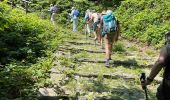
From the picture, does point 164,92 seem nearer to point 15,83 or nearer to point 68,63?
point 15,83

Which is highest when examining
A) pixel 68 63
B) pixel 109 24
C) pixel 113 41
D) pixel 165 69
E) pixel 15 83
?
pixel 109 24

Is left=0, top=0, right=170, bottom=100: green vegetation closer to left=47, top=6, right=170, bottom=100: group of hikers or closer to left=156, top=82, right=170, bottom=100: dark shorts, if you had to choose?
left=47, top=6, right=170, bottom=100: group of hikers

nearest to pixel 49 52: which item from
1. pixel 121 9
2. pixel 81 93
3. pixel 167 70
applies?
pixel 81 93

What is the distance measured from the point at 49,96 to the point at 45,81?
900 mm

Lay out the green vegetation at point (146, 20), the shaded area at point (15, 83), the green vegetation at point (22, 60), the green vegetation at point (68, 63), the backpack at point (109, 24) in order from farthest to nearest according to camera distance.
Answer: the green vegetation at point (146, 20)
the backpack at point (109, 24)
the green vegetation at point (68, 63)
the green vegetation at point (22, 60)
the shaded area at point (15, 83)

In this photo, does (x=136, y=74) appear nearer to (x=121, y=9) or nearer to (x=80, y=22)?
(x=121, y=9)

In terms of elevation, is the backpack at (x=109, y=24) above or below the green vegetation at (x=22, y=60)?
above

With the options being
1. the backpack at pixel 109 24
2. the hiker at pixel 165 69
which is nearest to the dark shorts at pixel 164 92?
the hiker at pixel 165 69

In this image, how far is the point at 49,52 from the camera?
11.1 m

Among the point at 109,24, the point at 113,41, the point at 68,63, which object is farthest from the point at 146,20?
the point at 68,63

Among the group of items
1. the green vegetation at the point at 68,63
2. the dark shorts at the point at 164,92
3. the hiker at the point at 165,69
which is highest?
the hiker at the point at 165,69

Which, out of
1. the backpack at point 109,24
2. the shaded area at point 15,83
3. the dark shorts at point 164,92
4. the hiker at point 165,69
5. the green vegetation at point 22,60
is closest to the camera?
the hiker at point 165,69

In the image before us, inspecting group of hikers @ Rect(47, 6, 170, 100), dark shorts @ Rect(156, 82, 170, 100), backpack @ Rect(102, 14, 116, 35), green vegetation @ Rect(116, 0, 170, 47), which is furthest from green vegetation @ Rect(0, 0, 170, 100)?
dark shorts @ Rect(156, 82, 170, 100)

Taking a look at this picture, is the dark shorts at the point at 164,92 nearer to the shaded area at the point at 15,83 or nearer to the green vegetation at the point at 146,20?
the shaded area at the point at 15,83
